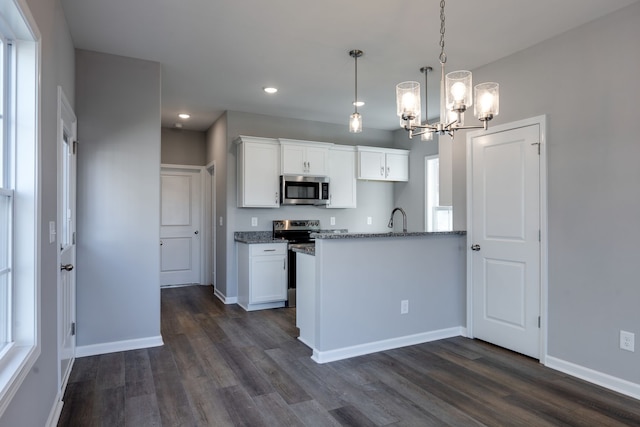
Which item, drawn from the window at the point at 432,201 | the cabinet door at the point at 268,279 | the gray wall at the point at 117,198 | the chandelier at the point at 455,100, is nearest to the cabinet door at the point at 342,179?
the window at the point at 432,201

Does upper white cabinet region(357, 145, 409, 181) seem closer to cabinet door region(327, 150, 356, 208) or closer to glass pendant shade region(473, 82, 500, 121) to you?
cabinet door region(327, 150, 356, 208)

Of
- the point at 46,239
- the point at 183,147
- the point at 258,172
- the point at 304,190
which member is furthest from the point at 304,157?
the point at 46,239

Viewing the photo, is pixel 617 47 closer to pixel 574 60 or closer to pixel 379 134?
pixel 574 60

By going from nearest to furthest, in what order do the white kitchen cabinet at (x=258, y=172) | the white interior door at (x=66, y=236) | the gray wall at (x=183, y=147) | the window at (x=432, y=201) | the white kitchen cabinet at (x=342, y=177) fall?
the white interior door at (x=66, y=236), the white kitchen cabinet at (x=258, y=172), the white kitchen cabinet at (x=342, y=177), the window at (x=432, y=201), the gray wall at (x=183, y=147)

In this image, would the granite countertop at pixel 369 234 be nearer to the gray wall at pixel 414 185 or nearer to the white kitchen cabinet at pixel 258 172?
the white kitchen cabinet at pixel 258 172

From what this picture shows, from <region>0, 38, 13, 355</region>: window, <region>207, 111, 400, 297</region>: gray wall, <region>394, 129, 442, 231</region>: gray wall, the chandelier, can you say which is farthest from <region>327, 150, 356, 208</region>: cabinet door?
<region>0, 38, 13, 355</region>: window

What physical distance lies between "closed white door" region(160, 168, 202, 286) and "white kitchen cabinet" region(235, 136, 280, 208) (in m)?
1.72

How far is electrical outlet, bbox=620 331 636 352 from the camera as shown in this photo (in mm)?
2635

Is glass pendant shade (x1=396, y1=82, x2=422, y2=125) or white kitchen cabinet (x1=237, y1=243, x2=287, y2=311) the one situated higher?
glass pendant shade (x1=396, y1=82, x2=422, y2=125)

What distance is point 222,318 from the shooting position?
4.55 meters

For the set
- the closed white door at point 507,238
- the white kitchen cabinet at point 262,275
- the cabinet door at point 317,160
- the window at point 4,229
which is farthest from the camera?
the cabinet door at point 317,160

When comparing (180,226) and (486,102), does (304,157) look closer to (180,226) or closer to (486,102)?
(180,226)

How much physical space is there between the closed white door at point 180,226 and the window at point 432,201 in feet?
12.4

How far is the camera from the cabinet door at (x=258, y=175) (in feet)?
16.8
